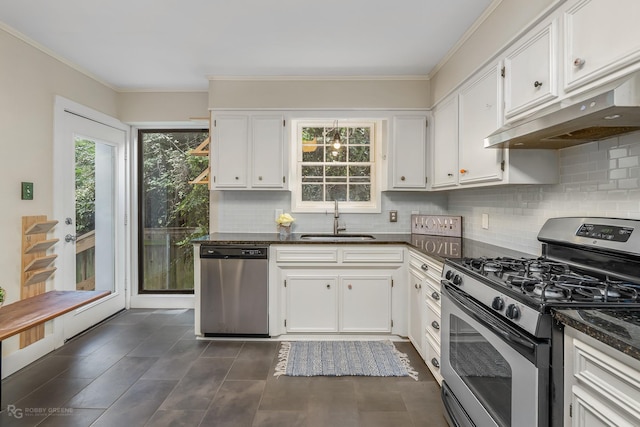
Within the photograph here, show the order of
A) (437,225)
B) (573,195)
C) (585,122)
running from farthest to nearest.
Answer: (437,225)
(573,195)
(585,122)

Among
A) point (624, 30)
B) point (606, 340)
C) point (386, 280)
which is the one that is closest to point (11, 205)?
point (386, 280)

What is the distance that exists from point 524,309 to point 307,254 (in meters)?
1.98

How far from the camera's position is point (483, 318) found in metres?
1.48

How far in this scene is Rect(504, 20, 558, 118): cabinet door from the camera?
162cm

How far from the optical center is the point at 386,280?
3023 mm

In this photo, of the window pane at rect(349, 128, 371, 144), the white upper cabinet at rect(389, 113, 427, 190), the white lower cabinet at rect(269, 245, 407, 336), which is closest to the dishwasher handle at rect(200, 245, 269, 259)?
the white lower cabinet at rect(269, 245, 407, 336)

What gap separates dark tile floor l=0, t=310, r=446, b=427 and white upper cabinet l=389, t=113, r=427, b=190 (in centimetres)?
152

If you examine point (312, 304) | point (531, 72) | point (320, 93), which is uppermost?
point (320, 93)

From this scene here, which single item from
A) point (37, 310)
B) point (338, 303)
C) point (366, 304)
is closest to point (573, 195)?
point (366, 304)

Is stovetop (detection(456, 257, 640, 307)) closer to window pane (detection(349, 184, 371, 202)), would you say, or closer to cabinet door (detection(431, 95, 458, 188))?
cabinet door (detection(431, 95, 458, 188))

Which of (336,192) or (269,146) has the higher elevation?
(269,146)

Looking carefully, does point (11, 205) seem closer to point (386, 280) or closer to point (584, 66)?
point (386, 280)

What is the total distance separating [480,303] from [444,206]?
219 centimetres

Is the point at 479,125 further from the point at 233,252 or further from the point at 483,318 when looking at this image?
the point at 233,252
